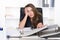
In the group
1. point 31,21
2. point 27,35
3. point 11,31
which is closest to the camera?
point 27,35

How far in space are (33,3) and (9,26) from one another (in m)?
0.36

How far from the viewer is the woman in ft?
4.99

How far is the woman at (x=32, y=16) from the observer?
4.99 feet

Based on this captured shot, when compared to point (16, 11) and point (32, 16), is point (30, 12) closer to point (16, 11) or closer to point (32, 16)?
point (32, 16)

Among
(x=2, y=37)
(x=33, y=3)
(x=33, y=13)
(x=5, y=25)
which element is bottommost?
(x=2, y=37)

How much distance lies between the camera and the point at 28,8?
5.02 ft

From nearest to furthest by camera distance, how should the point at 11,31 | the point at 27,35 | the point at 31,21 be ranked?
the point at 27,35, the point at 11,31, the point at 31,21

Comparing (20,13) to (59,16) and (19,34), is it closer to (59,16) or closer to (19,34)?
(19,34)

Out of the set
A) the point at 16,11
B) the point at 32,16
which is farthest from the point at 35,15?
the point at 16,11

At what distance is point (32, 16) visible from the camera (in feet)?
5.02

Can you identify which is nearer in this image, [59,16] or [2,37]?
[2,37]

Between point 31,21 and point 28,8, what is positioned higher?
point 28,8

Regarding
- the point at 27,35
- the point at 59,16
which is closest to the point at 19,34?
the point at 27,35

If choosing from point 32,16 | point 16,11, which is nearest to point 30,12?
point 32,16
